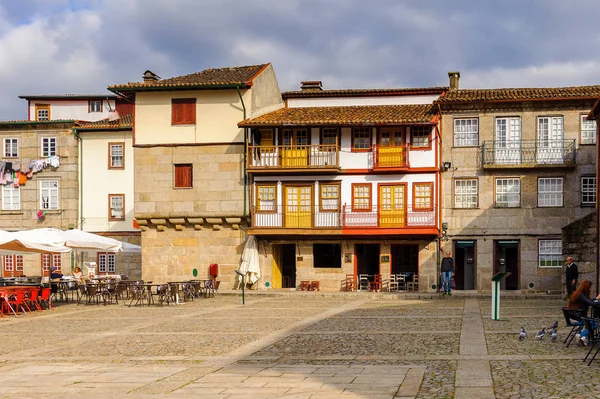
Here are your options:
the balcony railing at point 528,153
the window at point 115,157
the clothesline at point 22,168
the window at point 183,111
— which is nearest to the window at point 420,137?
the balcony railing at point 528,153

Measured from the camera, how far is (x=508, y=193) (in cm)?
3550

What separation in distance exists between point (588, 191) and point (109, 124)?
25.4 m

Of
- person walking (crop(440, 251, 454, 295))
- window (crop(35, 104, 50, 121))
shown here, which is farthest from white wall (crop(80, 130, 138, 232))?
person walking (crop(440, 251, 454, 295))

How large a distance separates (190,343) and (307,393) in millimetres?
6441

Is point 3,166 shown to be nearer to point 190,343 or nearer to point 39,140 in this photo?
point 39,140

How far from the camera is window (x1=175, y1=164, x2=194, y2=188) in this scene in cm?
3697

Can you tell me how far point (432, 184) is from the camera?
117 ft

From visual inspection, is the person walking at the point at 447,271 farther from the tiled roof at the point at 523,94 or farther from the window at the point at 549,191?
the tiled roof at the point at 523,94

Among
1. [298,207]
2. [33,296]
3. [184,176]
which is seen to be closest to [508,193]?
[298,207]

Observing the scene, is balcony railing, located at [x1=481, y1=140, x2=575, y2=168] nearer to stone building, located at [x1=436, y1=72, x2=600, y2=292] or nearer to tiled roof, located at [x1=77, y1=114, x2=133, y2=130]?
stone building, located at [x1=436, y1=72, x2=600, y2=292]

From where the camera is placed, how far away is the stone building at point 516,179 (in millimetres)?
34875

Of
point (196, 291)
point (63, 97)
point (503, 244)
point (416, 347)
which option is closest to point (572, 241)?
point (503, 244)

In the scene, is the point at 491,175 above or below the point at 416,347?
above

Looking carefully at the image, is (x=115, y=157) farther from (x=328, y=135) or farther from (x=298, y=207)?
(x=328, y=135)
